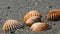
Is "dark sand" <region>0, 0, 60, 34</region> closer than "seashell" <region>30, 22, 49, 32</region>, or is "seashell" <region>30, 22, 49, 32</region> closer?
"seashell" <region>30, 22, 49, 32</region>

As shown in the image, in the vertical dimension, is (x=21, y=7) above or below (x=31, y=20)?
above

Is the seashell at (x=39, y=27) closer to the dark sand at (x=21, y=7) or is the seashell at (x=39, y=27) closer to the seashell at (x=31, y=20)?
the seashell at (x=31, y=20)

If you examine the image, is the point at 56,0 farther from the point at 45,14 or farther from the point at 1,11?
the point at 1,11

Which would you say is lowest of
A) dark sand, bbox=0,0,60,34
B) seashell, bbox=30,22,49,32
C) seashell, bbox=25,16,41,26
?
seashell, bbox=30,22,49,32

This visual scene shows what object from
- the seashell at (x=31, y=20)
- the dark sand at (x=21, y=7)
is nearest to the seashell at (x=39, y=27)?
the seashell at (x=31, y=20)

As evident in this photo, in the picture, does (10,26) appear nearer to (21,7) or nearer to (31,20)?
(31,20)

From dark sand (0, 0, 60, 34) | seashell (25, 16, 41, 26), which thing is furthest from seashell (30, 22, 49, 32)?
dark sand (0, 0, 60, 34)

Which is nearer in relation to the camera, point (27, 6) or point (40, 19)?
point (40, 19)

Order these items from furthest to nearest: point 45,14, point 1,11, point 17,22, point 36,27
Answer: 1. point 1,11
2. point 45,14
3. point 17,22
4. point 36,27

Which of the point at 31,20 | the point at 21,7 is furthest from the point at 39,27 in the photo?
the point at 21,7

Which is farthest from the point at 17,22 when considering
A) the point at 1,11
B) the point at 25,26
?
the point at 1,11

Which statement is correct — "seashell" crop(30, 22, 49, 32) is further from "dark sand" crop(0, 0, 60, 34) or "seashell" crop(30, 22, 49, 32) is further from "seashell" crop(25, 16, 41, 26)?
"dark sand" crop(0, 0, 60, 34)
